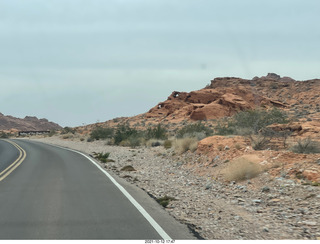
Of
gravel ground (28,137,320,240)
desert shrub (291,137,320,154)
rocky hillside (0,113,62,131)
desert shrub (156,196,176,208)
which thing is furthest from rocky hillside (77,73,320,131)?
rocky hillside (0,113,62,131)

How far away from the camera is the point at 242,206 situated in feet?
28.0

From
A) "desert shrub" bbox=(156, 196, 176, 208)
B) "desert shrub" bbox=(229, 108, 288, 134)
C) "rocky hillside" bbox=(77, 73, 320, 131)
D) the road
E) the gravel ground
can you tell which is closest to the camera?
the road

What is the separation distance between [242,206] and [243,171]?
3045 mm

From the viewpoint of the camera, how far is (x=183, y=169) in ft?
52.6

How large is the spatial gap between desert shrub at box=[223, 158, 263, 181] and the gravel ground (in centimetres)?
35

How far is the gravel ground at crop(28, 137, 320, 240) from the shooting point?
6258mm

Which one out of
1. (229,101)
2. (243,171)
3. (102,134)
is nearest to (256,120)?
(243,171)

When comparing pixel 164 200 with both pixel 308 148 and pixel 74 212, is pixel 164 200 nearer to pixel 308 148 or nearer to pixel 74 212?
pixel 74 212

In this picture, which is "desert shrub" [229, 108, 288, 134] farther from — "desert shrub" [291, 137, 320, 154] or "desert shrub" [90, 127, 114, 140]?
"desert shrub" [90, 127, 114, 140]

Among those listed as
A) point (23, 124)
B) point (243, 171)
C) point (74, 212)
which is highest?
point (23, 124)

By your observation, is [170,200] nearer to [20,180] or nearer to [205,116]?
[20,180]

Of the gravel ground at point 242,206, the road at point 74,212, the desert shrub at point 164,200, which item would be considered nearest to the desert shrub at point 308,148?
the gravel ground at point 242,206

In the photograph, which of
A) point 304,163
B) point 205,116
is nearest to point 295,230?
point 304,163
